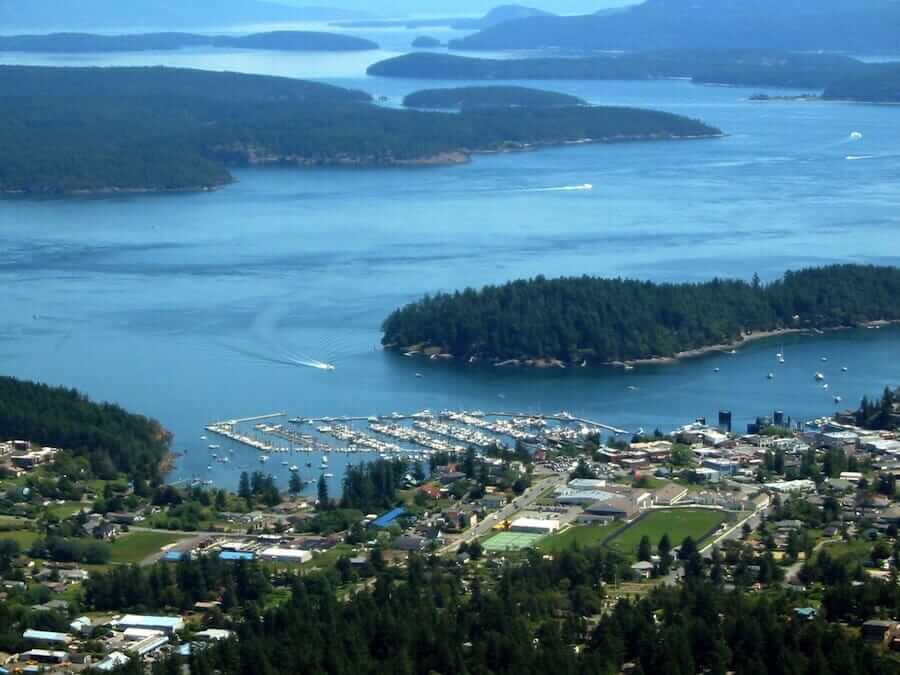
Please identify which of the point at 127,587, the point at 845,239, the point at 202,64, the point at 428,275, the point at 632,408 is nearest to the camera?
the point at 127,587

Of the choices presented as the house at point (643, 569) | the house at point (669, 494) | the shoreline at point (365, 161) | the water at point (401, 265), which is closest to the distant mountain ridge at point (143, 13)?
the shoreline at point (365, 161)

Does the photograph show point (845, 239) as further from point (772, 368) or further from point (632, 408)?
point (632, 408)

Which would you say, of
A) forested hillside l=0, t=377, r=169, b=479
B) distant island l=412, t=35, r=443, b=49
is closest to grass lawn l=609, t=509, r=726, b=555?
forested hillside l=0, t=377, r=169, b=479

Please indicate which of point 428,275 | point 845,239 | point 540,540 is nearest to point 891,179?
point 845,239

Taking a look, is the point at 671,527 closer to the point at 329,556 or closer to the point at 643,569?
the point at 643,569

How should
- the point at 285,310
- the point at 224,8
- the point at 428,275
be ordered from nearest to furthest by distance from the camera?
the point at 285,310 < the point at 428,275 < the point at 224,8

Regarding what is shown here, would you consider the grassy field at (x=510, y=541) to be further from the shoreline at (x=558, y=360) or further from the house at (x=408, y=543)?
the shoreline at (x=558, y=360)

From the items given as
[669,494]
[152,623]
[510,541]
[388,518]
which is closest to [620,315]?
[669,494]

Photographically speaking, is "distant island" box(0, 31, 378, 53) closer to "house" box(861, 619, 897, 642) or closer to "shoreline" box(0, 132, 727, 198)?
"shoreline" box(0, 132, 727, 198)
